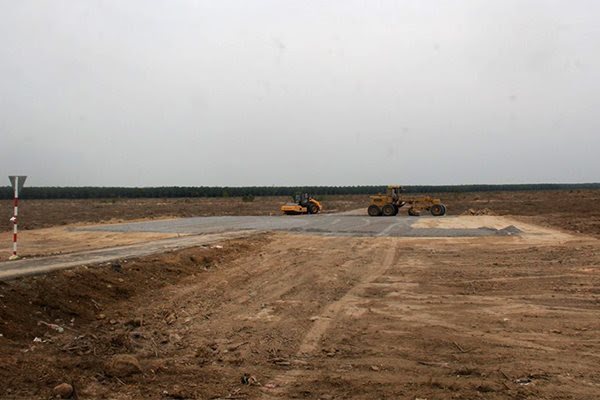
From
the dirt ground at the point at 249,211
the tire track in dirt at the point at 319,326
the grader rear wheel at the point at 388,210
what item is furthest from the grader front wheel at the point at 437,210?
the tire track in dirt at the point at 319,326

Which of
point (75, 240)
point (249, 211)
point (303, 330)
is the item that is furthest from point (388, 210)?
point (303, 330)

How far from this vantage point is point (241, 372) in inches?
244

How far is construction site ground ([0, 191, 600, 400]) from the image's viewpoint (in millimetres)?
5688

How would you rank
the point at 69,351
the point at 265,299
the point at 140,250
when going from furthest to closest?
1. the point at 140,250
2. the point at 265,299
3. the point at 69,351

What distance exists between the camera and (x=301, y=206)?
1813 inches

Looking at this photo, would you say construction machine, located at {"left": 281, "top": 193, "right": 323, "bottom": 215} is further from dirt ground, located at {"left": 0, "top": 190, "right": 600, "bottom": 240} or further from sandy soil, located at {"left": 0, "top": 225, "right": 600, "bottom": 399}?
sandy soil, located at {"left": 0, "top": 225, "right": 600, "bottom": 399}

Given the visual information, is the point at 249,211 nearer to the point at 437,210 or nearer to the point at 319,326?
the point at 437,210

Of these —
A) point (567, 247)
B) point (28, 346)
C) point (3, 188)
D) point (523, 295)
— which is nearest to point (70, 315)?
point (28, 346)

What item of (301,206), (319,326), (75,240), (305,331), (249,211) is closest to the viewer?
(305,331)

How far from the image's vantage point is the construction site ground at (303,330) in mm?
5688

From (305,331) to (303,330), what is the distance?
0.07 metres

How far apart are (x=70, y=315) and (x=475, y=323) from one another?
Result: 6625 millimetres

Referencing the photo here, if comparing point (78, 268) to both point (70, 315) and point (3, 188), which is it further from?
point (3, 188)

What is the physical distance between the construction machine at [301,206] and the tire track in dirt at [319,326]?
2929cm
